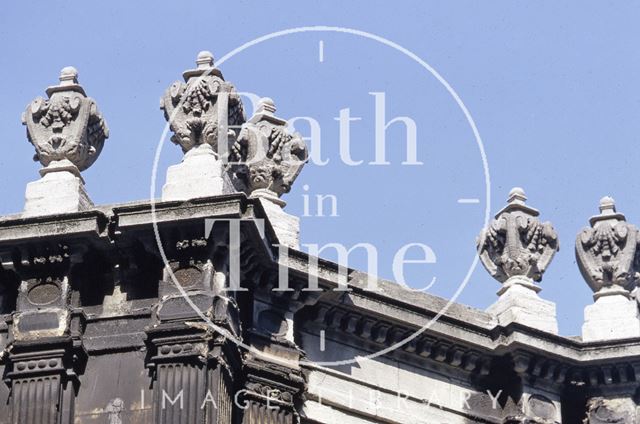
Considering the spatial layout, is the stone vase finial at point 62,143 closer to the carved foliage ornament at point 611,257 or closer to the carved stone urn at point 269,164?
the carved stone urn at point 269,164

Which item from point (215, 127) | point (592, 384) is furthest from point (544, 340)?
point (215, 127)

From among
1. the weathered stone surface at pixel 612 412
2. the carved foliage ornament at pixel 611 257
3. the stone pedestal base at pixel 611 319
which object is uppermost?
the carved foliage ornament at pixel 611 257

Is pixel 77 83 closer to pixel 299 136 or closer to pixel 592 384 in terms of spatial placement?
pixel 299 136

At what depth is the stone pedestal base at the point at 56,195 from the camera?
35062 millimetres

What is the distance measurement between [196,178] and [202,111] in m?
1.14

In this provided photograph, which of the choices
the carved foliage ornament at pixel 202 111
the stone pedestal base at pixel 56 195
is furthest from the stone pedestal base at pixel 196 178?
the stone pedestal base at pixel 56 195

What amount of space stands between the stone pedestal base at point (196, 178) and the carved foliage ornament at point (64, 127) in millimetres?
1413

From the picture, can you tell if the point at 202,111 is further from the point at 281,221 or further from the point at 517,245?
the point at 517,245

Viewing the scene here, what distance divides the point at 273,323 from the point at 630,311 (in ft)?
19.9

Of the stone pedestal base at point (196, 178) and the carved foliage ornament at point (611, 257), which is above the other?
the carved foliage ornament at point (611, 257)

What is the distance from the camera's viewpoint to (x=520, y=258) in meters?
38.5

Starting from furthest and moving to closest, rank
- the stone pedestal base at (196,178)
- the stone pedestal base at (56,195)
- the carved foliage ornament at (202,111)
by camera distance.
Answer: the carved foliage ornament at (202,111) → the stone pedestal base at (56,195) → the stone pedestal base at (196,178)

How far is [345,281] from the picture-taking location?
3600 centimetres

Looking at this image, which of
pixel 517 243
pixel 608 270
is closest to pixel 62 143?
pixel 517 243
